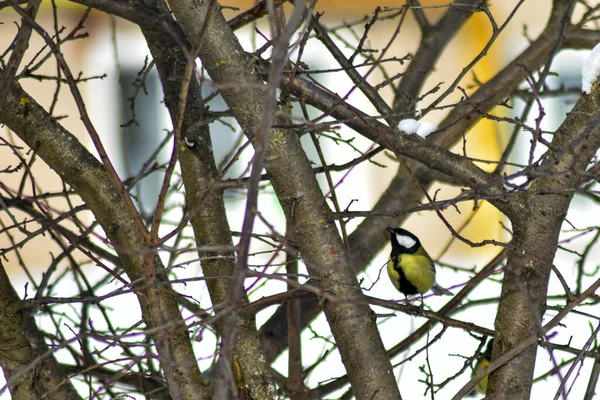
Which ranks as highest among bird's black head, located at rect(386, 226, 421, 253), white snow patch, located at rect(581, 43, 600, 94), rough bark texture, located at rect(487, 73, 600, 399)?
bird's black head, located at rect(386, 226, 421, 253)

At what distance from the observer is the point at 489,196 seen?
1.66 metres

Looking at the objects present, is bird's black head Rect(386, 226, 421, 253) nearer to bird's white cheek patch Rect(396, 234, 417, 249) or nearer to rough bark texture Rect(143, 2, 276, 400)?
bird's white cheek patch Rect(396, 234, 417, 249)

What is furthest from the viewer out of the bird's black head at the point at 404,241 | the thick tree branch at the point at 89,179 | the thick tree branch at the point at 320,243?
the bird's black head at the point at 404,241

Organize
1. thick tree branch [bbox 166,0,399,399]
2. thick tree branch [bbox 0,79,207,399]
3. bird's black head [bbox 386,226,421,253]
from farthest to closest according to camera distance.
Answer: bird's black head [bbox 386,226,421,253] < thick tree branch [bbox 0,79,207,399] < thick tree branch [bbox 166,0,399,399]

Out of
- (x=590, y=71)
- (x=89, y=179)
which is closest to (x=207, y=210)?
(x=89, y=179)

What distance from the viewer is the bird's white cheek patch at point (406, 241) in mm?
3089

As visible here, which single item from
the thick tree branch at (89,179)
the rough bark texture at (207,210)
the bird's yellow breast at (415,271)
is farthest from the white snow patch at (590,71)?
the bird's yellow breast at (415,271)

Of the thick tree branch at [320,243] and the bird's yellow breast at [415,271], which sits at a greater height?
the bird's yellow breast at [415,271]

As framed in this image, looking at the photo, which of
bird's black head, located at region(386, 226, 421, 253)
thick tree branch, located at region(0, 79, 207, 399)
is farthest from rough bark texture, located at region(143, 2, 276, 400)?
bird's black head, located at region(386, 226, 421, 253)

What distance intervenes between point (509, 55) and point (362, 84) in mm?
5753

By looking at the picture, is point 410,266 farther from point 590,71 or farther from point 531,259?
point 590,71

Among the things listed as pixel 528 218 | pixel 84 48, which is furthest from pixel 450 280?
pixel 528 218

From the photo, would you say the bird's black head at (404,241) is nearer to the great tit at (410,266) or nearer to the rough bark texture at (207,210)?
the great tit at (410,266)

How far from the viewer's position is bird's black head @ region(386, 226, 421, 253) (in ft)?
10.0
